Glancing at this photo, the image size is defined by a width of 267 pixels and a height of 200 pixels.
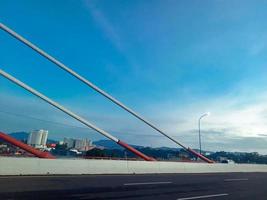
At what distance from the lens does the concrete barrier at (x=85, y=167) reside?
14078 mm

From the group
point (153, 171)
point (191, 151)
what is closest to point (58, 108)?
point (153, 171)

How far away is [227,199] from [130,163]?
11473mm

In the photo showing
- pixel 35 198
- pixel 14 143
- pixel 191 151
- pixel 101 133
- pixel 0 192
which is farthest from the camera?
pixel 191 151

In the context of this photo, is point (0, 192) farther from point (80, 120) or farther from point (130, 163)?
point (80, 120)

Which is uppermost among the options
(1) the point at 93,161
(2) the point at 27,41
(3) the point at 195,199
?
(2) the point at 27,41

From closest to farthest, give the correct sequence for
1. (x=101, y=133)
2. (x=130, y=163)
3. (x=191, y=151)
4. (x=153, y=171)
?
(x=130, y=163)
(x=153, y=171)
(x=101, y=133)
(x=191, y=151)

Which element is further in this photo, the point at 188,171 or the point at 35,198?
the point at 188,171

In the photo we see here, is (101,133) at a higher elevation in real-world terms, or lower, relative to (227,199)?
higher

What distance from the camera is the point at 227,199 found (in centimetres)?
941

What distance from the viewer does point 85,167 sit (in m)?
17.3

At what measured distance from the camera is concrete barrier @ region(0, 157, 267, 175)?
46.2 ft

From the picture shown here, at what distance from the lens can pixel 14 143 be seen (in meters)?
17.6

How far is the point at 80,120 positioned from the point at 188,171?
10.8 meters

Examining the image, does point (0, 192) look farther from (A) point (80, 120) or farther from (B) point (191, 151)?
(B) point (191, 151)
